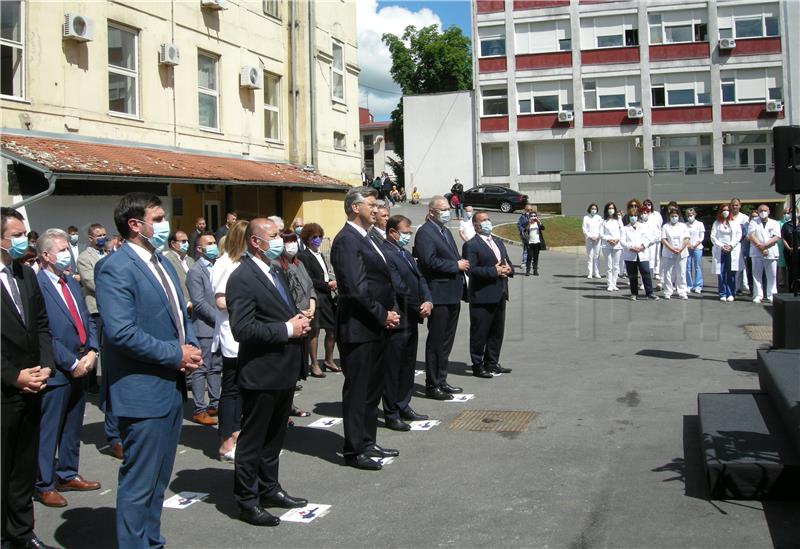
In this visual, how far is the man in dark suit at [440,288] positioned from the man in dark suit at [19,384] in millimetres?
4955

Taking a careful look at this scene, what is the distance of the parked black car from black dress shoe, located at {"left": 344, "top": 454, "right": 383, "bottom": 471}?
40.4m

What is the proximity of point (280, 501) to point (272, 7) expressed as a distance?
65.6 ft

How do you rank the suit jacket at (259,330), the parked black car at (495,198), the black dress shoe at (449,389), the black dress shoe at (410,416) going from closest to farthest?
the suit jacket at (259,330) → the black dress shoe at (410,416) → the black dress shoe at (449,389) → the parked black car at (495,198)

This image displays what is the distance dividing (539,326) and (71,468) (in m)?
9.93

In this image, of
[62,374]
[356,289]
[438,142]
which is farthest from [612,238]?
[438,142]

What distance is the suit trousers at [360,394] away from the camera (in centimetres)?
683

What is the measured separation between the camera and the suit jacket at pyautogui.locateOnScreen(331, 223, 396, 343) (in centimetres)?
678

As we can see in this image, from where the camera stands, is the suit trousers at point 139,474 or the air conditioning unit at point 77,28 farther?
the air conditioning unit at point 77,28

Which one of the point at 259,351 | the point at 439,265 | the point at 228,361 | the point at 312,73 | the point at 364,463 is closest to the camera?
the point at 259,351

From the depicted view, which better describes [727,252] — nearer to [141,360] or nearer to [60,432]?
[60,432]

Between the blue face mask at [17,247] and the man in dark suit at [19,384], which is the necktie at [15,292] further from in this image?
the blue face mask at [17,247]

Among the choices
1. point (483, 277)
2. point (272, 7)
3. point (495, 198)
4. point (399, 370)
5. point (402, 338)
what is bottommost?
point (399, 370)

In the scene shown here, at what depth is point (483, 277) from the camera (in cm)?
1043

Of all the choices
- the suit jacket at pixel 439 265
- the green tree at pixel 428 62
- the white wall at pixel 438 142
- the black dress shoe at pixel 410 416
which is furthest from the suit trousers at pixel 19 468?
the green tree at pixel 428 62
